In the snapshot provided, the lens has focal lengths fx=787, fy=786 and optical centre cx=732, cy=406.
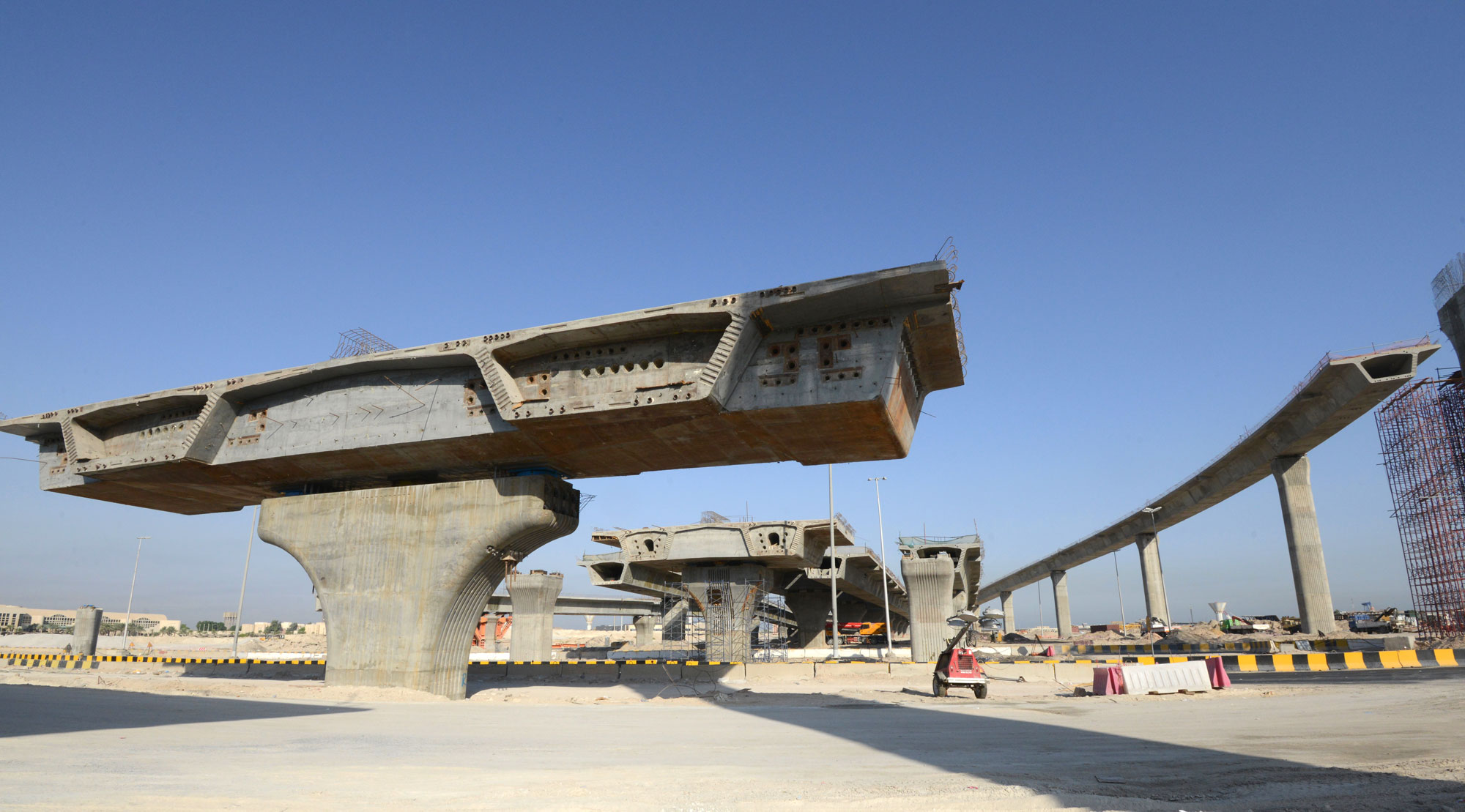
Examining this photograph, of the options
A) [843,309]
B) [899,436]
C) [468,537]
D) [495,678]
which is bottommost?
[495,678]

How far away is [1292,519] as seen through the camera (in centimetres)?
5606

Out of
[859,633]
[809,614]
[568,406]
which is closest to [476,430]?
[568,406]

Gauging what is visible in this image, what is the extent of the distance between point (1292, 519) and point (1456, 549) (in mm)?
8703

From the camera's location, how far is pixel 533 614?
59844mm

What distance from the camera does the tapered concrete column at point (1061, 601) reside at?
10694 centimetres

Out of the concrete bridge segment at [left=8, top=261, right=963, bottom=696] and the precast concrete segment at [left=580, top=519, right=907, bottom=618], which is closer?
the concrete bridge segment at [left=8, top=261, right=963, bottom=696]

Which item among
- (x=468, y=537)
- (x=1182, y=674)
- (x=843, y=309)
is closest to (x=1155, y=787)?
(x=843, y=309)

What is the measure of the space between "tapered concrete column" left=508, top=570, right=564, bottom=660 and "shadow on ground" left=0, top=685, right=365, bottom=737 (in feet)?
112

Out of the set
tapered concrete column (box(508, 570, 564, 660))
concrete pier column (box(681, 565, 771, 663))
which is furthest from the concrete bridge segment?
tapered concrete column (box(508, 570, 564, 660))

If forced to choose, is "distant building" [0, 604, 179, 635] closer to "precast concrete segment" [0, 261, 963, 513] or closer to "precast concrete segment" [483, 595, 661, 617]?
"precast concrete segment" [483, 595, 661, 617]

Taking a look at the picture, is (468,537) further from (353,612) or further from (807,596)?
(807,596)

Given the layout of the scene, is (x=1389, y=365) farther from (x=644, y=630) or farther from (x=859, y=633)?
(x=644, y=630)

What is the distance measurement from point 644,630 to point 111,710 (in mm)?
79529

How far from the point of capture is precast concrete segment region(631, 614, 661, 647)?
9475 centimetres
